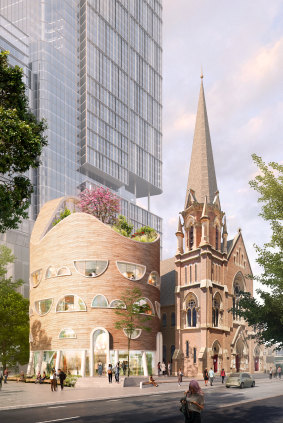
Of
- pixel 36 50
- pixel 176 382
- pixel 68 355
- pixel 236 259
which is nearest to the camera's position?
pixel 176 382

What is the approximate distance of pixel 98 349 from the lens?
49.3m

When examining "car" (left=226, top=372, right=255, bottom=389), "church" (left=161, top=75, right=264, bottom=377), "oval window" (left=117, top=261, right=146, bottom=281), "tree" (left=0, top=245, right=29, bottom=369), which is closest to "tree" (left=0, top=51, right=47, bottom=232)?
"car" (left=226, top=372, right=255, bottom=389)

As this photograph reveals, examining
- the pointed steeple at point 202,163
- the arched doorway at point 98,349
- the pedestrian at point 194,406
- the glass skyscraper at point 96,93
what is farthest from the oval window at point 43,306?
the glass skyscraper at point 96,93

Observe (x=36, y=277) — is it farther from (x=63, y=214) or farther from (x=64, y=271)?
(x=63, y=214)

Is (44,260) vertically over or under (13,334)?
over

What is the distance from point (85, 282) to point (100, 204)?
45.7ft

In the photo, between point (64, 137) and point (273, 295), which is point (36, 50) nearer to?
point (64, 137)

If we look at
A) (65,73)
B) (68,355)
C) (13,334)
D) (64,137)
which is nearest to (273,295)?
(68,355)

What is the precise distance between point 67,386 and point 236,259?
31.0 meters

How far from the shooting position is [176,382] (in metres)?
46.5

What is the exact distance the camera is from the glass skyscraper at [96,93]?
123 metres

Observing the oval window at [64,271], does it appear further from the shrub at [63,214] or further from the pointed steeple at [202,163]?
the pointed steeple at [202,163]

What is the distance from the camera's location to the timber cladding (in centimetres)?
5000

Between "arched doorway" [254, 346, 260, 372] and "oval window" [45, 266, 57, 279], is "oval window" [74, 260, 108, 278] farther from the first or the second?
"arched doorway" [254, 346, 260, 372]
